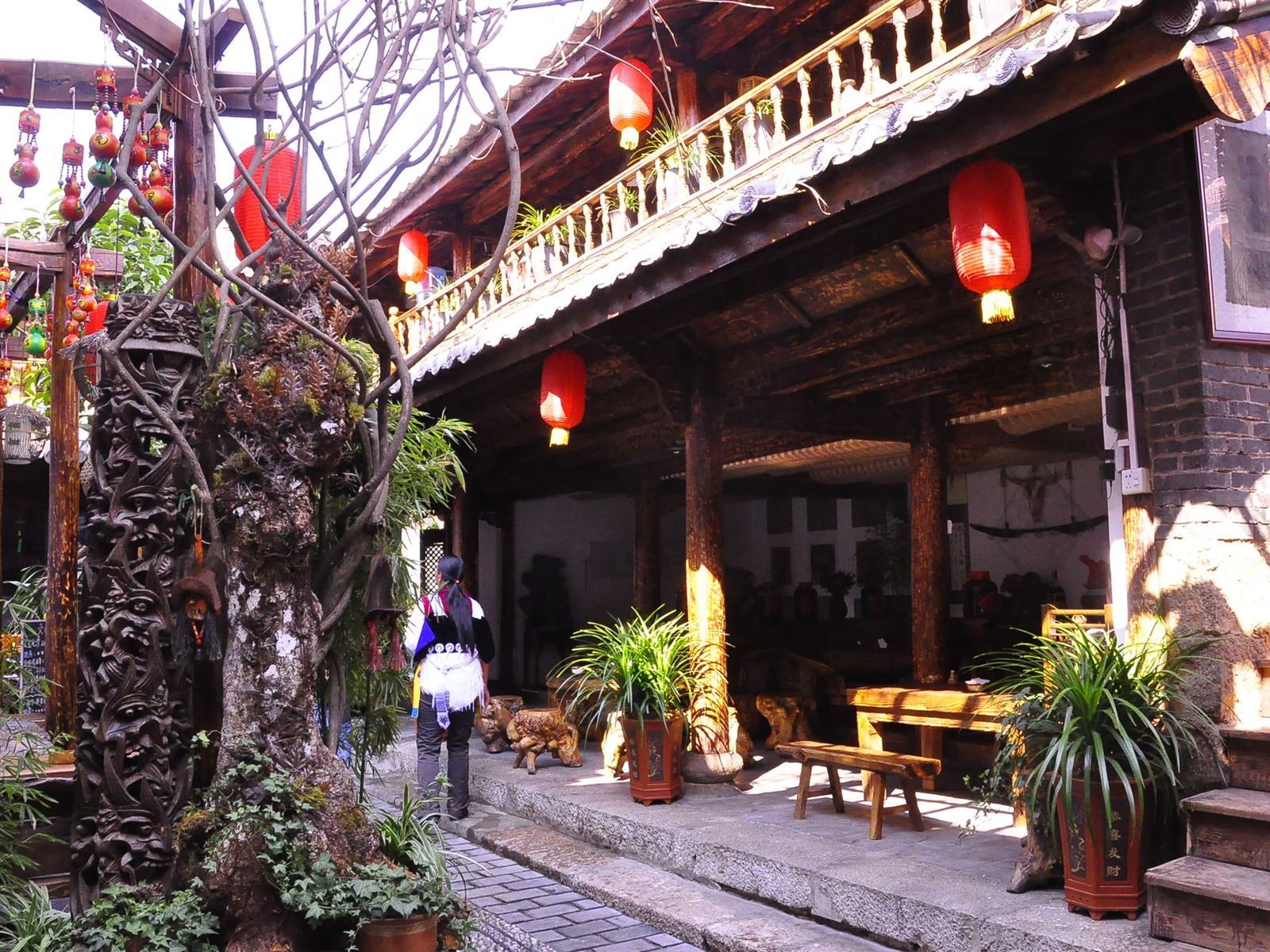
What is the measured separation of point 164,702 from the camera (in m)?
3.78

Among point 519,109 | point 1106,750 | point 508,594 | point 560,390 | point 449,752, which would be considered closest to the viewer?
point 1106,750

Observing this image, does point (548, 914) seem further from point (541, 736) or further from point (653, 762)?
point (541, 736)

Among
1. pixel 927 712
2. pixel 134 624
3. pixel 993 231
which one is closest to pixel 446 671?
pixel 927 712

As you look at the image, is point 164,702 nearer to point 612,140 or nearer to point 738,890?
point 738,890

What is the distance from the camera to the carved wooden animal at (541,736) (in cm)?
833

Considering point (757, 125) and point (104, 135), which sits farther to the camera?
point (757, 125)

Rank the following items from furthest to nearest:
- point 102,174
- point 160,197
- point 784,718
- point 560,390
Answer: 1. point 784,718
2. point 560,390
3. point 160,197
4. point 102,174

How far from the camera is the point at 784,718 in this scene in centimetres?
870

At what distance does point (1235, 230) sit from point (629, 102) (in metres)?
5.01

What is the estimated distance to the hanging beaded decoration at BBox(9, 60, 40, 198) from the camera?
Result: 5.22 meters

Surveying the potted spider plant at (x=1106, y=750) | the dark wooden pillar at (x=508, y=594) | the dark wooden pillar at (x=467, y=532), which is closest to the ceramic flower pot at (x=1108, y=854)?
the potted spider plant at (x=1106, y=750)

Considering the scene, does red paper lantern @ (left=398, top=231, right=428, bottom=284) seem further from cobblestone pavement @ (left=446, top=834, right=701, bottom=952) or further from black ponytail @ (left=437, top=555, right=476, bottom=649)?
cobblestone pavement @ (left=446, top=834, right=701, bottom=952)

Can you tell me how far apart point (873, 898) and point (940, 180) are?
3.26 meters

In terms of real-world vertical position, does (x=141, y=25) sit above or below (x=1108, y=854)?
above
